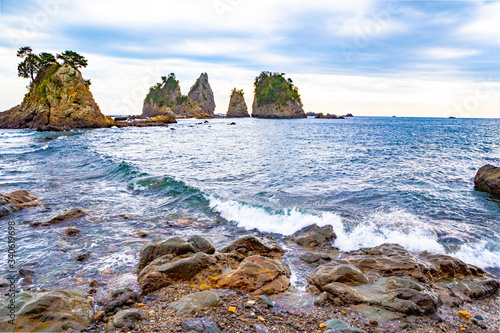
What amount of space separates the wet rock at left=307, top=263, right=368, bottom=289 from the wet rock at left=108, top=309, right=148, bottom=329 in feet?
13.7

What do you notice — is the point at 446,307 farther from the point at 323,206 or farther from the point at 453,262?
the point at 323,206

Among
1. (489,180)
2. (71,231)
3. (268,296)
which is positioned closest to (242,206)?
(71,231)

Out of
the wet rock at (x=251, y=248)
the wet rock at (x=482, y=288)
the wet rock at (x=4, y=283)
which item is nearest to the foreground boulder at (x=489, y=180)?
the wet rock at (x=482, y=288)

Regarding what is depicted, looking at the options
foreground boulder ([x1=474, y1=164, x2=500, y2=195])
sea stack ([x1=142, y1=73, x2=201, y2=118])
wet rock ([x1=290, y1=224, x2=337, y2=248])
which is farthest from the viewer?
sea stack ([x1=142, y1=73, x2=201, y2=118])

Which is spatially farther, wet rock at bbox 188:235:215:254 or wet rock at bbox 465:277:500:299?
wet rock at bbox 188:235:215:254

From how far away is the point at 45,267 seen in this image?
27.7 feet

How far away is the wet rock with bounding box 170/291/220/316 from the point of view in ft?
19.7

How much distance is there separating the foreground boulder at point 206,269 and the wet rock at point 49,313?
1.48 m

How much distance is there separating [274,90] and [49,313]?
17627 cm

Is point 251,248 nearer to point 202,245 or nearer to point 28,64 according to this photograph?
point 202,245

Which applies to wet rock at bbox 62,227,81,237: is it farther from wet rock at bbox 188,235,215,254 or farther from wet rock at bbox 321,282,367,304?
wet rock at bbox 321,282,367,304

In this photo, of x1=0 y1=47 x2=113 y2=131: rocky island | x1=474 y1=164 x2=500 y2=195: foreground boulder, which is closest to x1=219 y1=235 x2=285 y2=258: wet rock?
x1=474 y1=164 x2=500 y2=195: foreground boulder

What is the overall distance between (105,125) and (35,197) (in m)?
71.7

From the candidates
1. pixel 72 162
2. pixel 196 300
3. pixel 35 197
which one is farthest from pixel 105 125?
pixel 196 300
